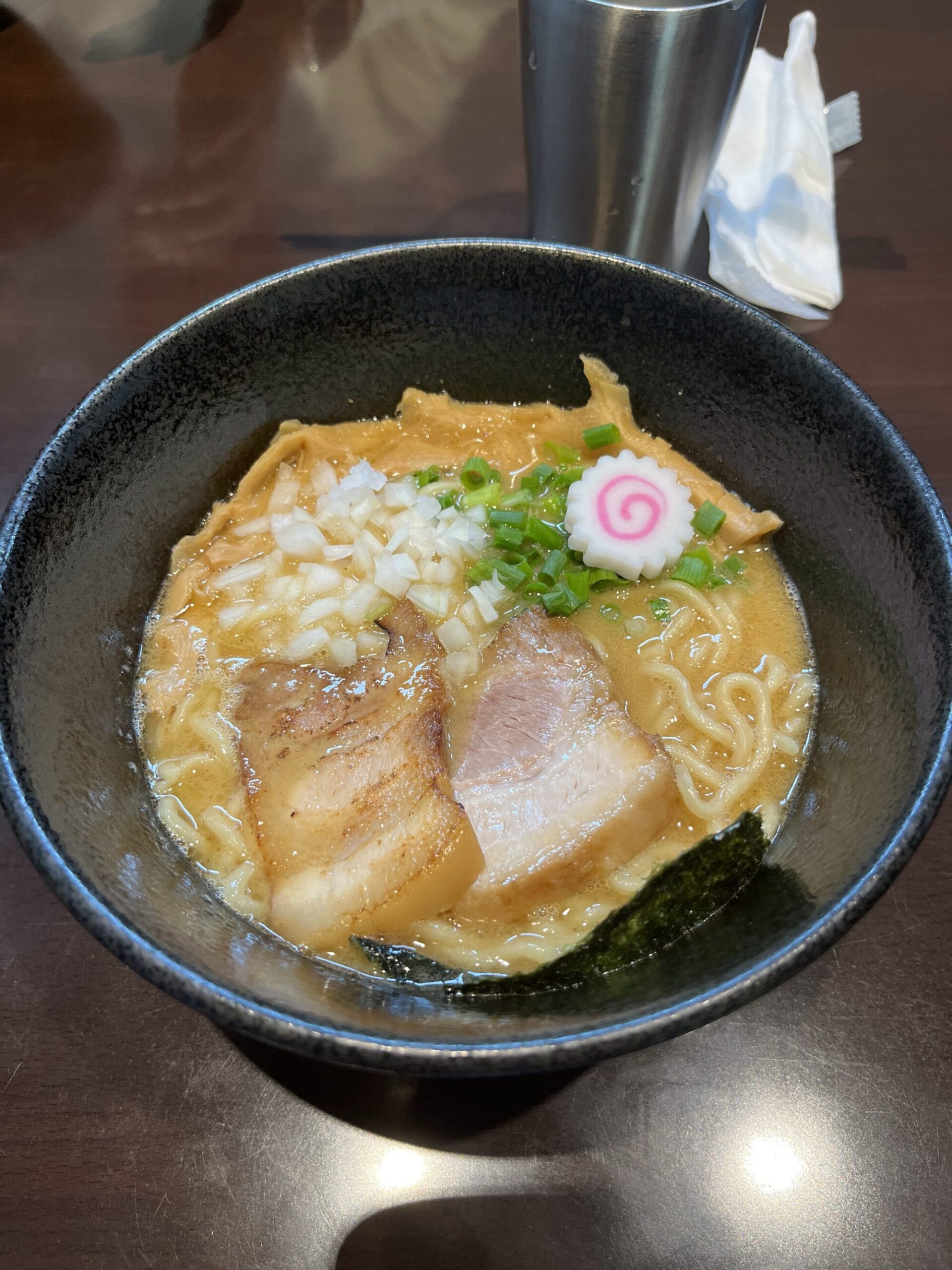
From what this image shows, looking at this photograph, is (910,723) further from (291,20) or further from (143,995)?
(291,20)

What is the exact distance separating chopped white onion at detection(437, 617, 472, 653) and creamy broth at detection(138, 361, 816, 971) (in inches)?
1.2

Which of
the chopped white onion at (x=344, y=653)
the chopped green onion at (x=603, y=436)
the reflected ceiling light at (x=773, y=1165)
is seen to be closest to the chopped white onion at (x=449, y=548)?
the chopped white onion at (x=344, y=653)

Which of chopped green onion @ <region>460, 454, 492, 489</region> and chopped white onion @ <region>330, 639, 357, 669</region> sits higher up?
chopped green onion @ <region>460, 454, 492, 489</region>

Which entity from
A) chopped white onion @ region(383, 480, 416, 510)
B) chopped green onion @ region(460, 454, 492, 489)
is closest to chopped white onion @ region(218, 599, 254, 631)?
chopped white onion @ region(383, 480, 416, 510)

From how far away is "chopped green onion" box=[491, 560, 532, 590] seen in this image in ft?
6.98

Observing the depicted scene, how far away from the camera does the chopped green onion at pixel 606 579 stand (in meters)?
2.18

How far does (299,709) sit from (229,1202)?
0.92 meters

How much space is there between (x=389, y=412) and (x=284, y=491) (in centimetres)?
40

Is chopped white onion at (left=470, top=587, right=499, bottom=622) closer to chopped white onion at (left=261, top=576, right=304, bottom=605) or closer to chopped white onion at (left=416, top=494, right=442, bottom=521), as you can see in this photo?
chopped white onion at (left=416, top=494, right=442, bottom=521)

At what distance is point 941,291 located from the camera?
298 centimetres

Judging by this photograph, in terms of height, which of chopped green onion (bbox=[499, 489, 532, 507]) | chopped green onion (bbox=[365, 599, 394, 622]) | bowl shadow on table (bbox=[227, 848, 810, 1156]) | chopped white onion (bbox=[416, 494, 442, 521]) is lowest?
bowl shadow on table (bbox=[227, 848, 810, 1156])

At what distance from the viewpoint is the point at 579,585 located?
214cm

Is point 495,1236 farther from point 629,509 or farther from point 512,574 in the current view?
point 629,509

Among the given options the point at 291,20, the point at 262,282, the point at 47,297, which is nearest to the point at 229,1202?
the point at 262,282
